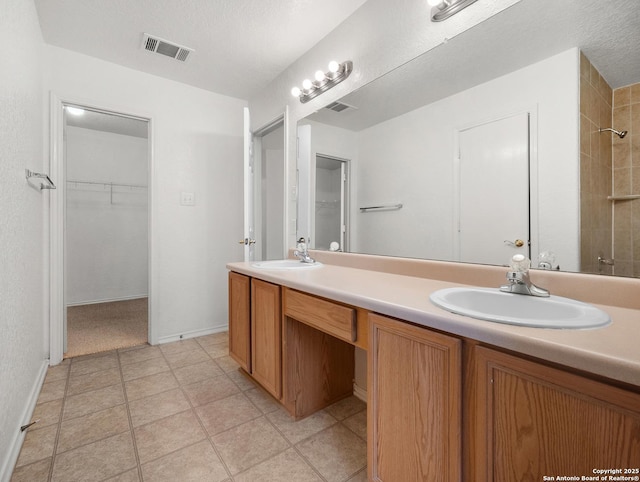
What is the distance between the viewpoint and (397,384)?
0.89 meters

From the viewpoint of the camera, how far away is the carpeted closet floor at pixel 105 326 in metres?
2.51

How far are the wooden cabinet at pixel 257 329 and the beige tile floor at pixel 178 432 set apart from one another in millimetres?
183

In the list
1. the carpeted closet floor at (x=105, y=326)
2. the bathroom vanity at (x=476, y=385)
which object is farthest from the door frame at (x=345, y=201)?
the carpeted closet floor at (x=105, y=326)

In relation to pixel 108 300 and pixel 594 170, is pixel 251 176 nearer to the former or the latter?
pixel 594 170

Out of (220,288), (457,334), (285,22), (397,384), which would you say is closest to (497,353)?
(457,334)

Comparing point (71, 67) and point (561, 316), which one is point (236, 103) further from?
point (561, 316)

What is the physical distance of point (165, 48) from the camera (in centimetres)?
215

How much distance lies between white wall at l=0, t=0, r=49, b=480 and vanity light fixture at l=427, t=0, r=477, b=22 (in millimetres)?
1791

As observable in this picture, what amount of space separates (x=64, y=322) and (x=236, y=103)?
2.39 metres

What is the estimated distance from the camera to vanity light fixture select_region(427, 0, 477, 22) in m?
1.26

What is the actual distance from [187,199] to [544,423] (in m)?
2.78

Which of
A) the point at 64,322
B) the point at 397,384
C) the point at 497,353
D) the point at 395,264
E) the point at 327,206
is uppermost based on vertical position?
the point at 327,206

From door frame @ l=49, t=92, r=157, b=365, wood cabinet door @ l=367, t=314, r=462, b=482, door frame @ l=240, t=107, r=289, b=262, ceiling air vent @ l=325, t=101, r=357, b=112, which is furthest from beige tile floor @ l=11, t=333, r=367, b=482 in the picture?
ceiling air vent @ l=325, t=101, r=357, b=112

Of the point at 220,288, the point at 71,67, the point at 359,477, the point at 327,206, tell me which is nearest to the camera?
the point at 359,477
